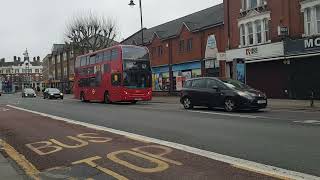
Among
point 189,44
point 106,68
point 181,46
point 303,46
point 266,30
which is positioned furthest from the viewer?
point 181,46

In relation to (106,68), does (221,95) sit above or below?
below

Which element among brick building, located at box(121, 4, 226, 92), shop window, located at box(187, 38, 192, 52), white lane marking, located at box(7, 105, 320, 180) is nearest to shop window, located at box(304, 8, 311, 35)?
brick building, located at box(121, 4, 226, 92)

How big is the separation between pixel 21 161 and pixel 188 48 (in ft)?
120

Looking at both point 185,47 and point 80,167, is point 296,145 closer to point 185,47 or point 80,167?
point 80,167

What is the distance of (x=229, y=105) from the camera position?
20672 mm

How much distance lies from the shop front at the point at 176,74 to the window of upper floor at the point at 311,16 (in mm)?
14503

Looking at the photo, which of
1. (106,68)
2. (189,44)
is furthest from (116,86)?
(189,44)

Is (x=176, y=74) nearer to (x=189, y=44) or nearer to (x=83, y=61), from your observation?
(x=189, y=44)

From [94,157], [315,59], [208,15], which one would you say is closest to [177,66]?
[208,15]

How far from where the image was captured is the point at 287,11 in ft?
104

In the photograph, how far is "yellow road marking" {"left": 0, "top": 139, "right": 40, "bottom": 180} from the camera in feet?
27.9

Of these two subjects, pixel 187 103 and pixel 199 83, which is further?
pixel 187 103

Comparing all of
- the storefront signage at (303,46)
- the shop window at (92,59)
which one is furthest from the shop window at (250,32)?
the shop window at (92,59)

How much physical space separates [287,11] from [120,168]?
2574cm
